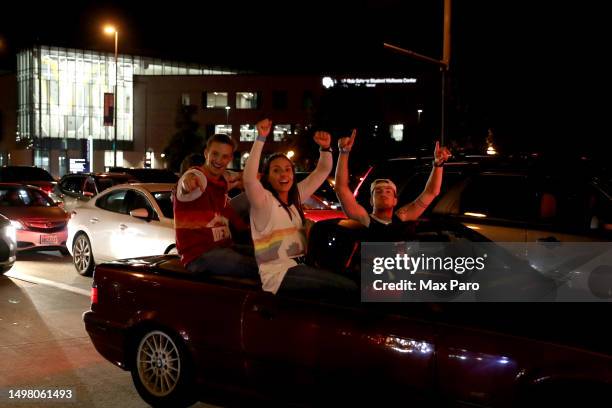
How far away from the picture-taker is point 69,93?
219ft

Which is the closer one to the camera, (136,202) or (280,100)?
(136,202)

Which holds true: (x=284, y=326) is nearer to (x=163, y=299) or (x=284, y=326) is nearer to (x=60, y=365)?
(x=163, y=299)

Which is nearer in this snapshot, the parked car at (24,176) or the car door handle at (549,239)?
the car door handle at (549,239)

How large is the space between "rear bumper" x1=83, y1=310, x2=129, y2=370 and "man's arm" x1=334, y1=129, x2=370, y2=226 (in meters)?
1.90

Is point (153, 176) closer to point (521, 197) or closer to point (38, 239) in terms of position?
point (38, 239)

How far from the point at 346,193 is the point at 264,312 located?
5.00 feet

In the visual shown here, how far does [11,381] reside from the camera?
5.69 metres

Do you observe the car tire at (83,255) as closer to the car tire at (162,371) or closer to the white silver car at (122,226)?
the white silver car at (122,226)

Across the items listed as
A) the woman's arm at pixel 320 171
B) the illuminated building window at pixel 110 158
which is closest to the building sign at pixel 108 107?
the illuminated building window at pixel 110 158

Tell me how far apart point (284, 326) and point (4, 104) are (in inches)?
2916

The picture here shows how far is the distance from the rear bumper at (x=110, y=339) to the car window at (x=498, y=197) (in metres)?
3.93

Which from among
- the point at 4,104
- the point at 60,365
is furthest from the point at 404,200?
the point at 4,104

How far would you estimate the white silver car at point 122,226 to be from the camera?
9812mm

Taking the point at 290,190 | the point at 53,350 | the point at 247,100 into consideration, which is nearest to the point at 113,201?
the point at 53,350
